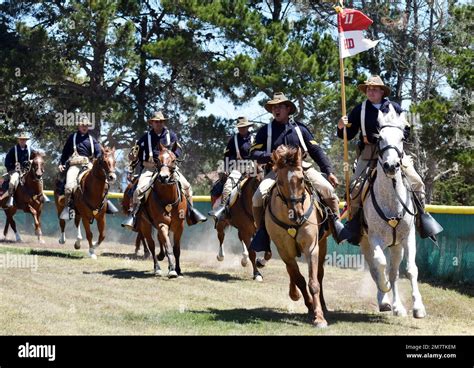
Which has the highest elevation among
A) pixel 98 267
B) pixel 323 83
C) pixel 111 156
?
pixel 323 83

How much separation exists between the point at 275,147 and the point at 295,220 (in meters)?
1.54

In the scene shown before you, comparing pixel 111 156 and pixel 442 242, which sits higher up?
pixel 111 156

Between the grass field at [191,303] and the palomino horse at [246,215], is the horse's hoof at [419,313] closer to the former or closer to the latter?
the grass field at [191,303]

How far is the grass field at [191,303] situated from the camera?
1034cm

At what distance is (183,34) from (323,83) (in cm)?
683

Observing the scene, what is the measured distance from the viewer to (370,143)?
12.3 metres

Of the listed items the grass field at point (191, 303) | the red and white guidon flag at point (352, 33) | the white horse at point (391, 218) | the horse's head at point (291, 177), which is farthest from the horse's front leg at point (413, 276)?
the red and white guidon flag at point (352, 33)

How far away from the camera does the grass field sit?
33.9 feet

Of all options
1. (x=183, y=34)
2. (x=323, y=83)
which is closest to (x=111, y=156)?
(x=323, y=83)

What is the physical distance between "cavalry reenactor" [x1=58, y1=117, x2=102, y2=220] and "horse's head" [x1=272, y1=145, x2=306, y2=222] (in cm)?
1025

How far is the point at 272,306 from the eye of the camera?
12805 millimetres

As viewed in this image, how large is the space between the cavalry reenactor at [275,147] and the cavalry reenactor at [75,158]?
29.4 ft

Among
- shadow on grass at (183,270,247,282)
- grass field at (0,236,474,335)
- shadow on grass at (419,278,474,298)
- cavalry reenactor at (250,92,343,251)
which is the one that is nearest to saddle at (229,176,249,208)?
shadow on grass at (183,270,247,282)

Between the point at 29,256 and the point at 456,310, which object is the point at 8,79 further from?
the point at 456,310
